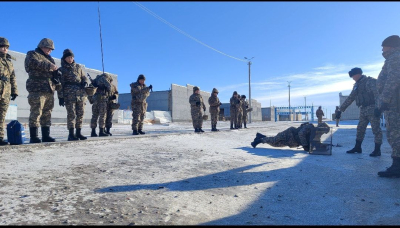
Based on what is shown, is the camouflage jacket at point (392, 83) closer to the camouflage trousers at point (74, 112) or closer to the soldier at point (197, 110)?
the camouflage trousers at point (74, 112)

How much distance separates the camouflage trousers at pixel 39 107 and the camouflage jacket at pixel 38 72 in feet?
0.34

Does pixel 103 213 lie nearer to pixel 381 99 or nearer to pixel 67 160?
pixel 67 160

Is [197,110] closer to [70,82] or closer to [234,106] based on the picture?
[234,106]

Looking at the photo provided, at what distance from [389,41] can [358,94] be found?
1.73 meters

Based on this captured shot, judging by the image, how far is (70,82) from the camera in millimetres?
5227

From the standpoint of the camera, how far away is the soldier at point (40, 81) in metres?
4.57

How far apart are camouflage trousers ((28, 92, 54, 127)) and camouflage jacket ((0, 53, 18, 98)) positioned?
0.33m

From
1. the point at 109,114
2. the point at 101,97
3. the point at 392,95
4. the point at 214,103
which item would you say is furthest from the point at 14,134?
the point at 214,103

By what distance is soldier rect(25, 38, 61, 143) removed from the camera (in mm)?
4566

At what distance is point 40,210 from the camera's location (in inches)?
80.1

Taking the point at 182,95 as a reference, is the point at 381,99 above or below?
below

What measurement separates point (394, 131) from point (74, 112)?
208 inches

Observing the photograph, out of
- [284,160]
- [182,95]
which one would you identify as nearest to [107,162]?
[284,160]

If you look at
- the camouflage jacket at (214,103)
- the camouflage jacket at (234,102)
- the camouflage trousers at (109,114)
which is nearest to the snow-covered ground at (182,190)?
the camouflage trousers at (109,114)
